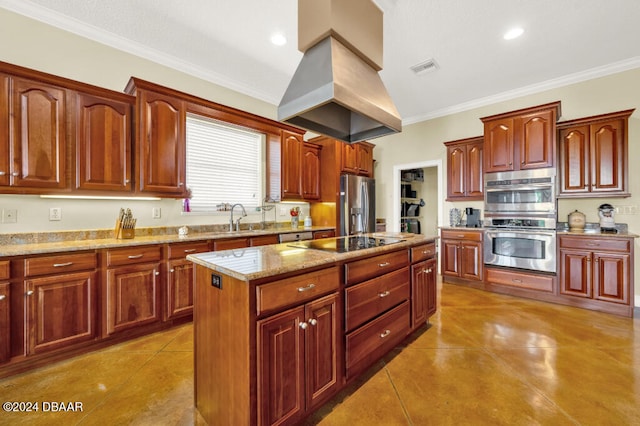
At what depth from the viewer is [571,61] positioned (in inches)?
135

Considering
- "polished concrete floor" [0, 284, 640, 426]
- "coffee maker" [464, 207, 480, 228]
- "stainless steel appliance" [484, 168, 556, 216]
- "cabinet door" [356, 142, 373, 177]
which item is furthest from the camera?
"cabinet door" [356, 142, 373, 177]

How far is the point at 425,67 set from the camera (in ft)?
11.7

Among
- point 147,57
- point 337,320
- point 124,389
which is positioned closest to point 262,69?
point 147,57

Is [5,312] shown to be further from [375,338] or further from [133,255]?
[375,338]

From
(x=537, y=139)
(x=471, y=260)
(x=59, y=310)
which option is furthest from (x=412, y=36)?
(x=59, y=310)

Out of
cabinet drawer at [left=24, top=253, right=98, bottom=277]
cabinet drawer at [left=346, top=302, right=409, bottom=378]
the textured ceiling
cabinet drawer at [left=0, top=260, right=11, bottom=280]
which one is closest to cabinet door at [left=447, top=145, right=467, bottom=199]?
the textured ceiling

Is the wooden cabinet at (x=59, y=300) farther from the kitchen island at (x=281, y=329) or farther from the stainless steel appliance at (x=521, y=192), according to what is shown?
the stainless steel appliance at (x=521, y=192)

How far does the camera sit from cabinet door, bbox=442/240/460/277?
4.24m

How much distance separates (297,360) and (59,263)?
A: 2.12m

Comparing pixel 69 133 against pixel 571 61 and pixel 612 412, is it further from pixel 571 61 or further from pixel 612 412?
pixel 571 61

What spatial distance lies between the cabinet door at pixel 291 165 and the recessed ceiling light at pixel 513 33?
2.91m

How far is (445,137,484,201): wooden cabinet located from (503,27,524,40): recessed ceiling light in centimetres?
157

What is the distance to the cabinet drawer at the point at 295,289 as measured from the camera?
4.08ft

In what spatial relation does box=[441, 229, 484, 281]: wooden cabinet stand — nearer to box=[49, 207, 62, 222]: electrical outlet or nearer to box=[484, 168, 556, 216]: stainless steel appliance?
box=[484, 168, 556, 216]: stainless steel appliance
